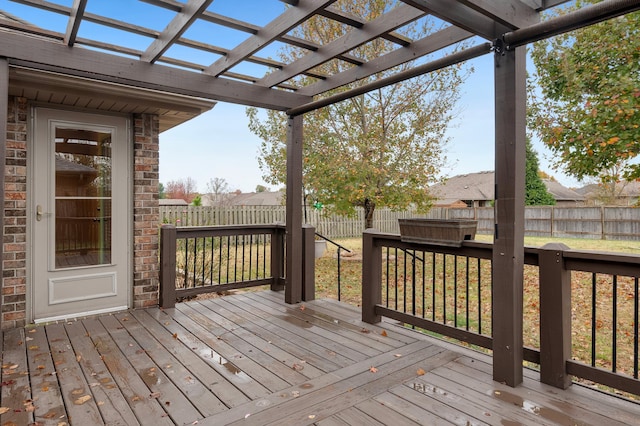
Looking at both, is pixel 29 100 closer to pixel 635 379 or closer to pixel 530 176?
pixel 635 379

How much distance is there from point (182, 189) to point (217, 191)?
9.20ft

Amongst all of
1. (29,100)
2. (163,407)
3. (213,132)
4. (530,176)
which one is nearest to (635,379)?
(163,407)

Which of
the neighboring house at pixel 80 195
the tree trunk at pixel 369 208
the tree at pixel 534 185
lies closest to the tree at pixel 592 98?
the tree trunk at pixel 369 208

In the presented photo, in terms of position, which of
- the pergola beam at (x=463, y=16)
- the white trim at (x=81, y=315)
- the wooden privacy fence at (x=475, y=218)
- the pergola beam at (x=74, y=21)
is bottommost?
the white trim at (x=81, y=315)

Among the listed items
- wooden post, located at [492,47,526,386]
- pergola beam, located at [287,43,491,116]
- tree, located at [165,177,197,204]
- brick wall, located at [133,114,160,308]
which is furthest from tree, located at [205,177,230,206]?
wooden post, located at [492,47,526,386]

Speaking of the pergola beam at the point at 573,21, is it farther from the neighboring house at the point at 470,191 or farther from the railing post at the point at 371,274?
the neighboring house at the point at 470,191

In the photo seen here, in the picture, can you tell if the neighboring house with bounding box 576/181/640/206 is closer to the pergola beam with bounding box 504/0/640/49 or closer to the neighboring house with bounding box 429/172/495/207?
the neighboring house with bounding box 429/172/495/207

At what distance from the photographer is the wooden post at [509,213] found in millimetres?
2240

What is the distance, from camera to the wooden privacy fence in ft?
27.0

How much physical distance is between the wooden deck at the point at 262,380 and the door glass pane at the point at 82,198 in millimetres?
706

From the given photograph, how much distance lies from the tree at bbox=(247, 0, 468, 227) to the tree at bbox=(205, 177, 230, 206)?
12803 mm

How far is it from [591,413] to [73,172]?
4.50m

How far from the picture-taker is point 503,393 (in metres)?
2.22

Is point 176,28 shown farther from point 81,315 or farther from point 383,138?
point 383,138
